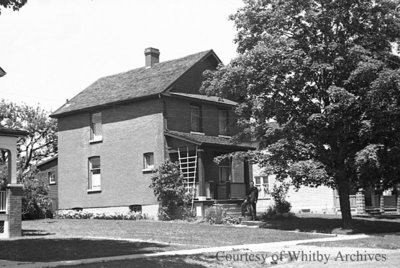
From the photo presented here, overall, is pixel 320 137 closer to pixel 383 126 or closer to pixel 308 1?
pixel 383 126

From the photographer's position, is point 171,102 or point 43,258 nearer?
point 43,258

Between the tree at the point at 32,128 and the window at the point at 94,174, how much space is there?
2598 centimetres

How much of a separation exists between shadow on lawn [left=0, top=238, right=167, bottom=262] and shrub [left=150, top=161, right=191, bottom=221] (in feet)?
34.8

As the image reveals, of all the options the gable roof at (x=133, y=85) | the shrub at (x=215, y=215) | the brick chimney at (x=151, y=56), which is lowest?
the shrub at (x=215, y=215)

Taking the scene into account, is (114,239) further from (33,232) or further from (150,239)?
(33,232)

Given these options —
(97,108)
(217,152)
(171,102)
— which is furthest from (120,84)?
(217,152)

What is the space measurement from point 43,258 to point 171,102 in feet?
58.4

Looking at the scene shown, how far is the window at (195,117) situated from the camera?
32688 millimetres

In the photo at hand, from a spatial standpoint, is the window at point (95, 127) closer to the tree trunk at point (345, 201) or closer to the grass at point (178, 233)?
the grass at point (178, 233)

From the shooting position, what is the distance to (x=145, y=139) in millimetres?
31516

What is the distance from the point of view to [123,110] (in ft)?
108

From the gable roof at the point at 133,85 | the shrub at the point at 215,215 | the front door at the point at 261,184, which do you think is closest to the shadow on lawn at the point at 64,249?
the shrub at the point at 215,215

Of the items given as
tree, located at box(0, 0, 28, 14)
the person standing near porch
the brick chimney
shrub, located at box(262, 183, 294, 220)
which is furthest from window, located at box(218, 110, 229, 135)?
tree, located at box(0, 0, 28, 14)

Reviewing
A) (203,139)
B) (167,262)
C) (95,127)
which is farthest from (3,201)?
(95,127)
